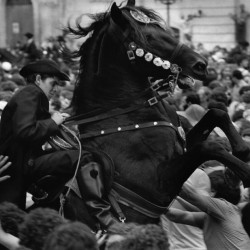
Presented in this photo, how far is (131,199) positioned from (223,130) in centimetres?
84

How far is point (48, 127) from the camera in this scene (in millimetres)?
7066

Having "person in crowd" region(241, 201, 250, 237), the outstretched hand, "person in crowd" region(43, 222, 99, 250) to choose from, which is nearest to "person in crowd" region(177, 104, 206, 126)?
the outstretched hand

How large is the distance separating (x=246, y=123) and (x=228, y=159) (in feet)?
13.3

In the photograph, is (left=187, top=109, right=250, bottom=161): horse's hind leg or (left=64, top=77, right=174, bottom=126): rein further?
(left=64, top=77, right=174, bottom=126): rein

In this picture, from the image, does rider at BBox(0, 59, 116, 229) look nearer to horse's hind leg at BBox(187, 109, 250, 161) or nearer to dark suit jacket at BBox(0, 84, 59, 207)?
dark suit jacket at BBox(0, 84, 59, 207)

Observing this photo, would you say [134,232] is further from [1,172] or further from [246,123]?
[246,123]

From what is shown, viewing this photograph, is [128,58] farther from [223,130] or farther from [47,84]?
[223,130]

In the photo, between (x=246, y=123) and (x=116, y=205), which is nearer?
(x=116, y=205)

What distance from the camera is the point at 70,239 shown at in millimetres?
4758

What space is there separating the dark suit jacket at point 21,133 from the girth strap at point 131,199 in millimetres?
592

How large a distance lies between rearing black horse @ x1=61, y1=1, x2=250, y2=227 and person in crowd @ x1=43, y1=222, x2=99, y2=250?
231 centimetres

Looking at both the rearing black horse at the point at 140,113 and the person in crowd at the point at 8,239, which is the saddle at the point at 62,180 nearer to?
the rearing black horse at the point at 140,113

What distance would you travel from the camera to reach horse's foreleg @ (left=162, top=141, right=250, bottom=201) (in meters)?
7.05

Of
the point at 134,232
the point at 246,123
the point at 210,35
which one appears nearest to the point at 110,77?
the point at 134,232
